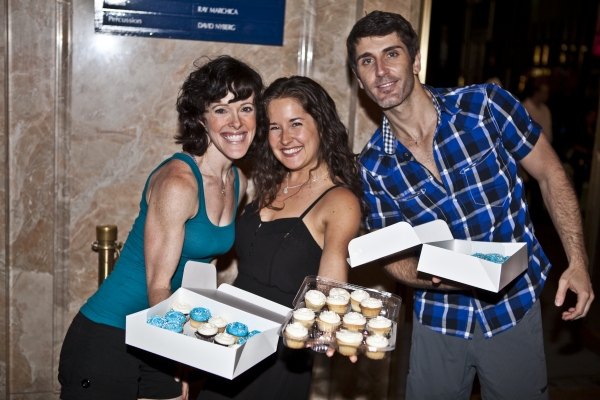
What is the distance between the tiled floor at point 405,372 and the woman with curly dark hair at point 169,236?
4.61 ft

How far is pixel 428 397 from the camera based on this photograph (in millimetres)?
2590

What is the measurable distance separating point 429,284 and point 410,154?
57 centimetres

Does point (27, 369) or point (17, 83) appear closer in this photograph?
point (17, 83)

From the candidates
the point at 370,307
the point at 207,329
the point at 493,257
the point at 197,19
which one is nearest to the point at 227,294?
the point at 207,329

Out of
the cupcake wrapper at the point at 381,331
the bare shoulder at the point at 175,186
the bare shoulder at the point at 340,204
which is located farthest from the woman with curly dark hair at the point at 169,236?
the cupcake wrapper at the point at 381,331

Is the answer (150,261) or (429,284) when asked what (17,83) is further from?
(429,284)

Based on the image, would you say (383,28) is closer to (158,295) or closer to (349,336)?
(349,336)

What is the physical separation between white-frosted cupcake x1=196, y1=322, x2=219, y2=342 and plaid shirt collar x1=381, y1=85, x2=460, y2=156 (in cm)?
109

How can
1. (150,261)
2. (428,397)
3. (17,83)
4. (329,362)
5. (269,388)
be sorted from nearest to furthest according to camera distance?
(150,261) < (269,388) < (428,397) < (17,83) < (329,362)

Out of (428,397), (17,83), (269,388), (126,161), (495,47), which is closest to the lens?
(269,388)

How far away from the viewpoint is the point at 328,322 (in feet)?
6.40

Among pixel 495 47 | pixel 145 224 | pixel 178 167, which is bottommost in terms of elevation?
pixel 145 224

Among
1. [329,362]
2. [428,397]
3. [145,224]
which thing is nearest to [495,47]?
[329,362]

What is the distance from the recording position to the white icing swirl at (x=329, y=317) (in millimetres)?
1959
